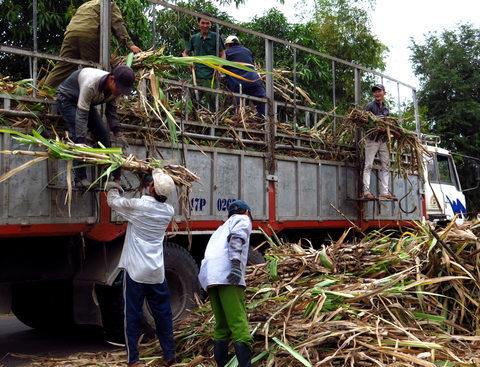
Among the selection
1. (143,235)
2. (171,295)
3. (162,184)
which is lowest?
(171,295)

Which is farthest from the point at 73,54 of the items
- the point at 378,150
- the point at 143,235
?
the point at 378,150

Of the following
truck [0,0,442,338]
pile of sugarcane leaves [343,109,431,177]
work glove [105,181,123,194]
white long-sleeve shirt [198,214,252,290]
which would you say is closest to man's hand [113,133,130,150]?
truck [0,0,442,338]

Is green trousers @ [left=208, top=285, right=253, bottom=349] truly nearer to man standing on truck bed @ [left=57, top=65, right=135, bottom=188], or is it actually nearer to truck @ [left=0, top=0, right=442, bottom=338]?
truck @ [left=0, top=0, right=442, bottom=338]

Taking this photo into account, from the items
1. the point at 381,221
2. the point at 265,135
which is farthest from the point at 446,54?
the point at 265,135

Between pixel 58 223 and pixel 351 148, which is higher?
pixel 351 148

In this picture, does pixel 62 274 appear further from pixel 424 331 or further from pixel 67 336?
pixel 424 331

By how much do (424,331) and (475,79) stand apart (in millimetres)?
19284

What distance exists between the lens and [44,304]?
6668 millimetres

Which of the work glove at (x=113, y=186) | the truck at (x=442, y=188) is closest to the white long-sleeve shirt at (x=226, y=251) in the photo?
the work glove at (x=113, y=186)

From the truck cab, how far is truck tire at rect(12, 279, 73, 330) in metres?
6.61

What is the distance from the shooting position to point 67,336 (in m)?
6.86

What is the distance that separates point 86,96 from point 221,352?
2.47 meters

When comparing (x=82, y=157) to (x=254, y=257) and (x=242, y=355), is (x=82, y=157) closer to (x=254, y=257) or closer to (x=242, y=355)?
(x=242, y=355)

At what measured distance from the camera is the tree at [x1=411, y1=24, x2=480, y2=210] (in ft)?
68.7
